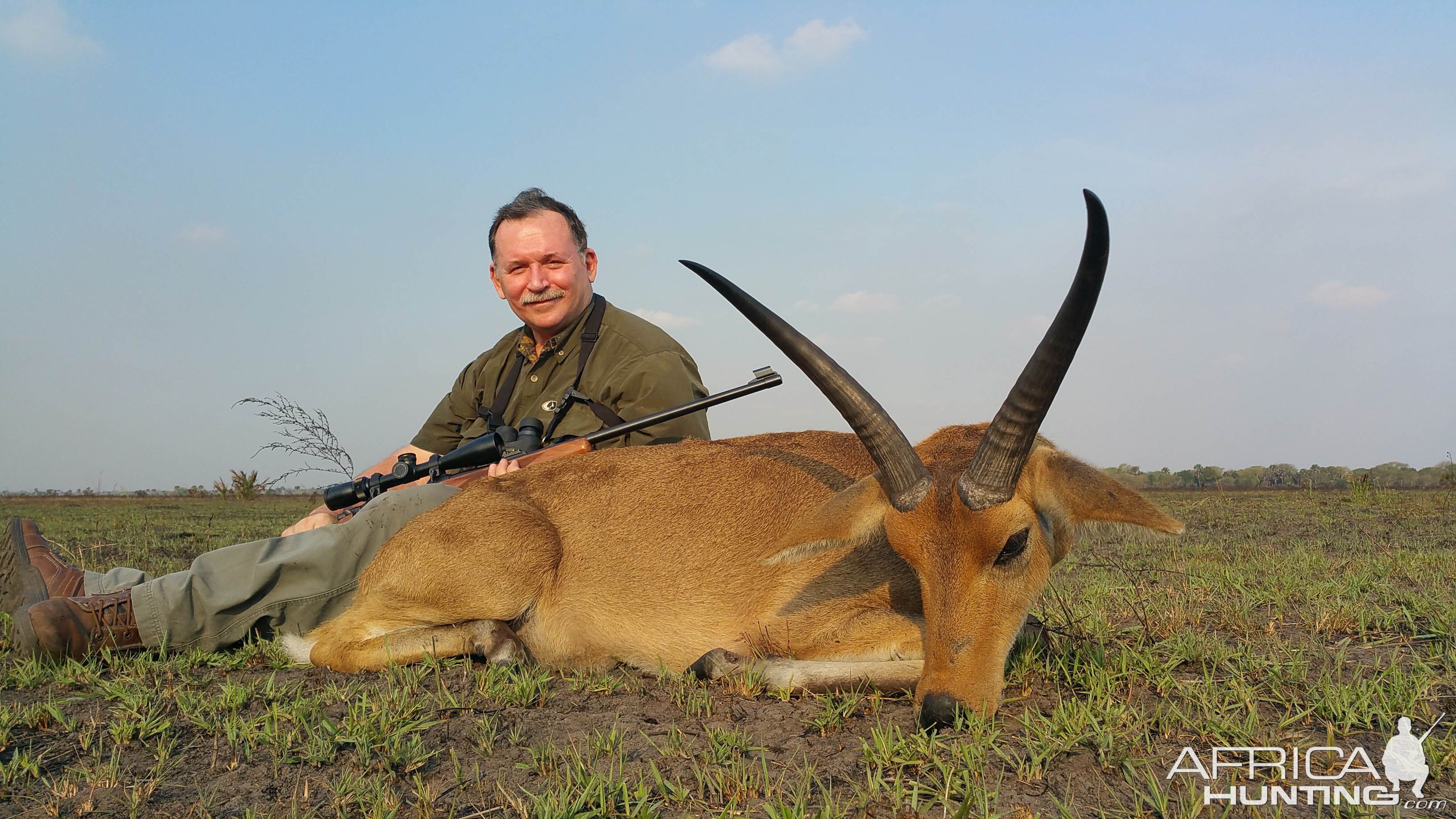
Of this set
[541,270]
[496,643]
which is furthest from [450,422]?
[496,643]

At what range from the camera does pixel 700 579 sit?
15.4ft

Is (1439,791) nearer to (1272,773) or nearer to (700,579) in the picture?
(1272,773)

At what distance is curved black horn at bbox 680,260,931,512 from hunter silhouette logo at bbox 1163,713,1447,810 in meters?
1.38

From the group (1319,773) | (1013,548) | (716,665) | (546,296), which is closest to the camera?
(1319,773)

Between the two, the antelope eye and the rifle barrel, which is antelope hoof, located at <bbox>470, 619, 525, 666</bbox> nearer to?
the rifle barrel

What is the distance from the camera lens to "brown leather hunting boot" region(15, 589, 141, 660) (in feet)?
15.5

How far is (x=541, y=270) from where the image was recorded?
23.4ft

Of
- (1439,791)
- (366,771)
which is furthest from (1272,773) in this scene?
(366,771)

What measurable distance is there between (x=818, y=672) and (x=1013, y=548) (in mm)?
1128

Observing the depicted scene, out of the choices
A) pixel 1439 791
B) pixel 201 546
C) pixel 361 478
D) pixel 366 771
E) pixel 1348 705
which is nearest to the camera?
pixel 1439 791

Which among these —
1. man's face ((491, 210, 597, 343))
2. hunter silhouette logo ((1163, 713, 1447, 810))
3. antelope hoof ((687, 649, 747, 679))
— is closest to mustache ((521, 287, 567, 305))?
man's face ((491, 210, 597, 343))

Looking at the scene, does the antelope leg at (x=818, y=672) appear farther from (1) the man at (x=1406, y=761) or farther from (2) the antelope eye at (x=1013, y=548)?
(1) the man at (x=1406, y=761)

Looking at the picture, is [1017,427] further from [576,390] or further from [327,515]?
[327,515]

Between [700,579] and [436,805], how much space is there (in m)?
2.07
